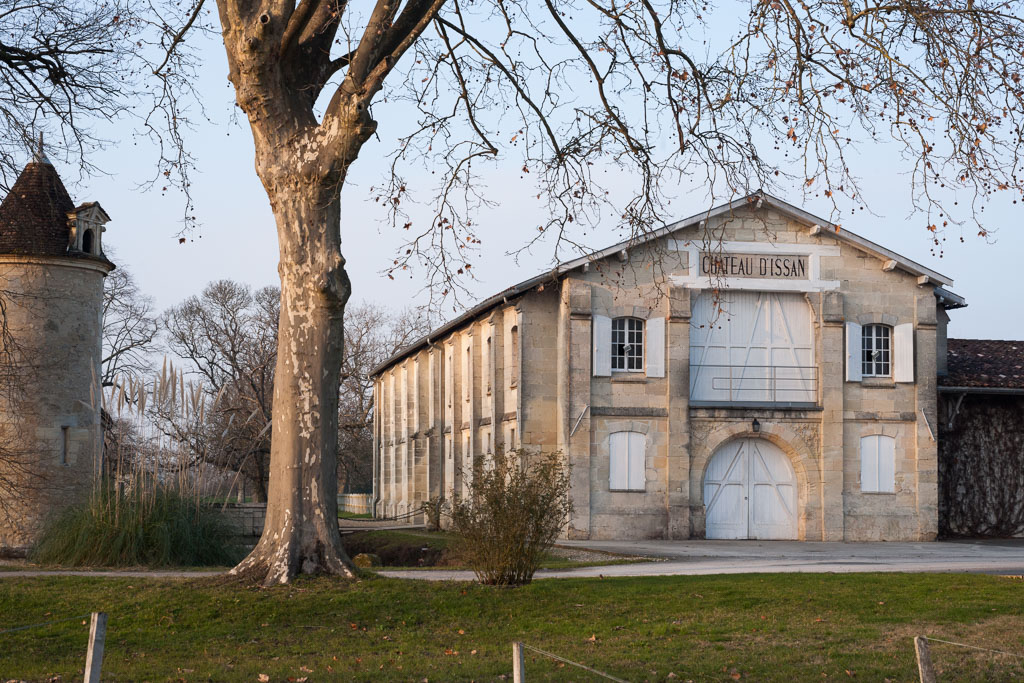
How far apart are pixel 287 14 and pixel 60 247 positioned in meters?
12.4

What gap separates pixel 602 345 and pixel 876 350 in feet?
22.4

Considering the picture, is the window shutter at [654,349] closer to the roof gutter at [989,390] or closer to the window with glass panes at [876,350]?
the window with glass panes at [876,350]

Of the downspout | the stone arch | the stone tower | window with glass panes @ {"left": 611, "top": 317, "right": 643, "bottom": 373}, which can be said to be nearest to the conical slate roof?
the stone tower

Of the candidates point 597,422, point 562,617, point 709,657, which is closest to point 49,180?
point 597,422

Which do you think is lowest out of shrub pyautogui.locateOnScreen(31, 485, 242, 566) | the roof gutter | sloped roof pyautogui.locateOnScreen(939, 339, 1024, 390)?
shrub pyautogui.locateOnScreen(31, 485, 242, 566)

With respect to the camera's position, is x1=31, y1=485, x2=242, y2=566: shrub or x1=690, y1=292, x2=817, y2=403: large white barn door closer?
x1=31, y1=485, x2=242, y2=566: shrub

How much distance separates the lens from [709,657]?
401 inches

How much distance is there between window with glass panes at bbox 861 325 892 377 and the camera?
28219mm

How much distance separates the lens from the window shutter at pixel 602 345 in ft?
87.9

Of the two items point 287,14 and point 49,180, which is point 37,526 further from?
point 287,14

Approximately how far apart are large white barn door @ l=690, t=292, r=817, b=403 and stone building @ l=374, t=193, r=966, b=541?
0.03 m

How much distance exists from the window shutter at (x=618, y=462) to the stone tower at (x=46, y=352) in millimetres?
11118

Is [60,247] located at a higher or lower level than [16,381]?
higher

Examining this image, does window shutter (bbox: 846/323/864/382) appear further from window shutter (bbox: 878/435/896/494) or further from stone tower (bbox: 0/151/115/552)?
stone tower (bbox: 0/151/115/552)
